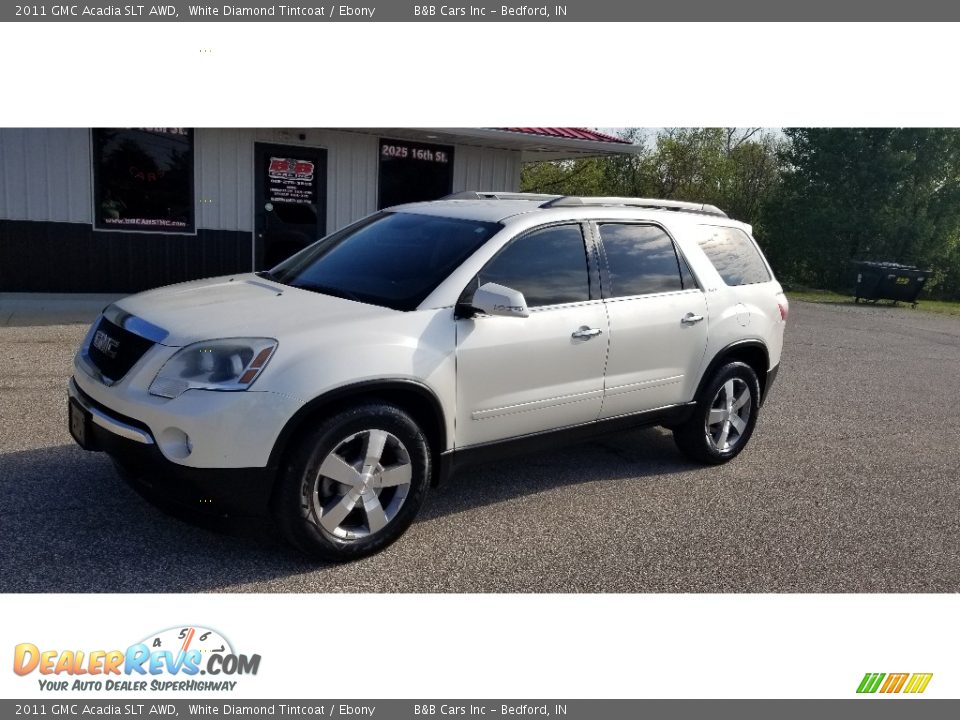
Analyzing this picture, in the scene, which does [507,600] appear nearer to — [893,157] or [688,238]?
[688,238]

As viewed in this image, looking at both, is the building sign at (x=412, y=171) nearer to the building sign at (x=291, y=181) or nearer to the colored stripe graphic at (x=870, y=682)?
the building sign at (x=291, y=181)

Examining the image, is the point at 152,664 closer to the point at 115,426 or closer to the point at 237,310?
the point at 115,426

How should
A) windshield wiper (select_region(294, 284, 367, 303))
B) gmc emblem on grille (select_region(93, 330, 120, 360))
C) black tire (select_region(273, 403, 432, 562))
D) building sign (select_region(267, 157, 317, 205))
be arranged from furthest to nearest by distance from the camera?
building sign (select_region(267, 157, 317, 205))
windshield wiper (select_region(294, 284, 367, 303))
gmc emblem on grille (select_region(93, 330, 120, 360))
black tire (select_region(273, 403, 432, 562))

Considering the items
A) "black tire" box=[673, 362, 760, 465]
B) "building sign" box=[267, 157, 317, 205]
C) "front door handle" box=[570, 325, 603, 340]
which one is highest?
"building sign" box=[267, 157, 317, 205]

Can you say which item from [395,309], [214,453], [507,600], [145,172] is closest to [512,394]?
[395,309]

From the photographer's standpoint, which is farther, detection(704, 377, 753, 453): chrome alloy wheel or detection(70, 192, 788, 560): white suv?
detection(704, 377, 753, 453): chrome alloy wheel

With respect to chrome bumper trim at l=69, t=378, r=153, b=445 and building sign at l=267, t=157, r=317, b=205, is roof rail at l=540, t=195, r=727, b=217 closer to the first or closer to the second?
chrome bumper trim at l=69, t=378, r=153, b=445

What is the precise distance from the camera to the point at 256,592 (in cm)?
362

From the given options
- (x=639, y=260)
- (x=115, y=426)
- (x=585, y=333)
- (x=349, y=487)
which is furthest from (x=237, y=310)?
(x=639, y=260)

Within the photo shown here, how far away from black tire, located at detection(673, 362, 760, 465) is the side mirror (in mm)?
2086

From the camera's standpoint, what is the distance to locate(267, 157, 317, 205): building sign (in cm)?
1221

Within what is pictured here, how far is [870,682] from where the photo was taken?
341 cm

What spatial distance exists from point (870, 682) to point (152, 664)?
3.00 m

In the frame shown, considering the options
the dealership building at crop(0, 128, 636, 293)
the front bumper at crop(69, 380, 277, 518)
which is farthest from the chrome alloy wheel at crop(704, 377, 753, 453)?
the dealership building at crop(0, 128, 636, 293)
